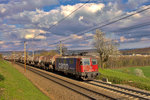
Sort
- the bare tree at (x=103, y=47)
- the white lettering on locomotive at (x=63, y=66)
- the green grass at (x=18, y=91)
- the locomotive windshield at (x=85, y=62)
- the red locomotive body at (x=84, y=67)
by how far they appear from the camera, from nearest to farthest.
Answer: the green grass at (x=18, y=91)
the red locomotive body at (x=84, y=67)
the locomotive windshield at (x=85, y=62)
the white lettering on locomotive at (x=63, y=66)
the bare tree at (x=103, y=47)

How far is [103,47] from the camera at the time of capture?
52438mm

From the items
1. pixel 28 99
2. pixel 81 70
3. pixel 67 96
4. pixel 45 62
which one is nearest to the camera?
pixel 28 99

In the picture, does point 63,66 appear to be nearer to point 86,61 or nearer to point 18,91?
point 86,61

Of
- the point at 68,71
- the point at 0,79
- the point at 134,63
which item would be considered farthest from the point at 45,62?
the point at 134,63

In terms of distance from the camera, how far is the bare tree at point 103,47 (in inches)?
2064

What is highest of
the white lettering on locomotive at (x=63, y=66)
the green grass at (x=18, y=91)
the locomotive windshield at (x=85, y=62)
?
the locomotive windshield at (x=85, y=62)

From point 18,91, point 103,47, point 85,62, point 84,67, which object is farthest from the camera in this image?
point 103,47

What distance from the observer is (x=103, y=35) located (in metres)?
55.7

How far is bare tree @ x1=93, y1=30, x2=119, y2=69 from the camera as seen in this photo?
52438 mm

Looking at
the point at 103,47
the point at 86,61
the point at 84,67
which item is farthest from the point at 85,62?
the point at 103,47

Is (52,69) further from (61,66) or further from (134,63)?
(134,63)

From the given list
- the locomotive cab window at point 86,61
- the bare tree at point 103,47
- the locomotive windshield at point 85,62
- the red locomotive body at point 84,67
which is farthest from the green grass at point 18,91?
the bare tree at point 103,47

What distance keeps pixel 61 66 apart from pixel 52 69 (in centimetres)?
774

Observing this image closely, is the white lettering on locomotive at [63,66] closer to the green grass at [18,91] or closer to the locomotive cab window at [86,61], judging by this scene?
the locomotive cab window at [86,61]
